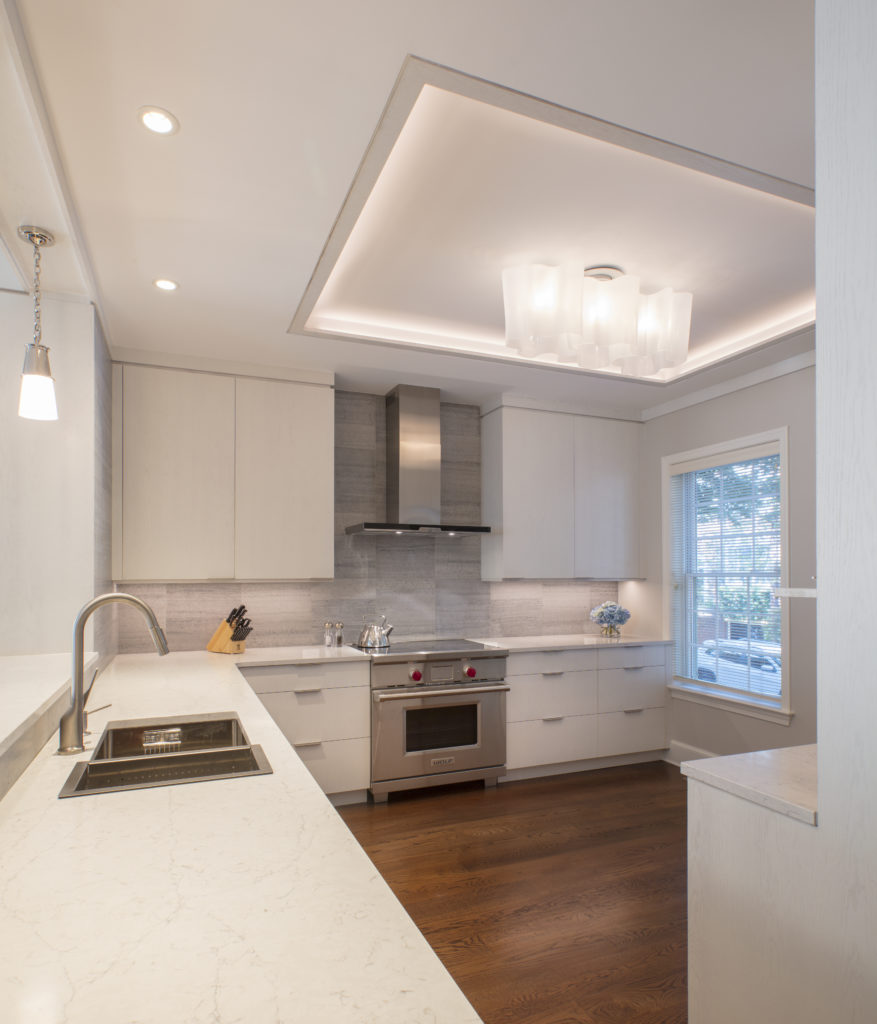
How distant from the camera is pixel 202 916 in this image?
2.94 ft

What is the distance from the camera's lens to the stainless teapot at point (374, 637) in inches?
155

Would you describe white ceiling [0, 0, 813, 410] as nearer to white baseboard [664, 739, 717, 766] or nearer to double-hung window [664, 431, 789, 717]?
double-hung window [664, 431, 789, 717]

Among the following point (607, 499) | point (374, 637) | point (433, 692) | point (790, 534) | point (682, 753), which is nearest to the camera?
point (790, 534)

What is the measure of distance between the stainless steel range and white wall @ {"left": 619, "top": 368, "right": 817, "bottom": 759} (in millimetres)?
1317

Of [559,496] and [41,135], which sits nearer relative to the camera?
[41,135]

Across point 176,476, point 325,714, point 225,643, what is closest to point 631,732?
point 325,714

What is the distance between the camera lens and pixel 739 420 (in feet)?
13.2

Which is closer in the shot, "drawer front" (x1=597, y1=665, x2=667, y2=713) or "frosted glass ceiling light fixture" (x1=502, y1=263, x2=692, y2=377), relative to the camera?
"frosted glass ceiling light fixture" (x1=502, y1=263, x2=692, y2=377)

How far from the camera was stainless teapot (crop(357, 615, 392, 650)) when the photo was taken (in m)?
3.94

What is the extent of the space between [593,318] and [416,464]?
1672 millimetres

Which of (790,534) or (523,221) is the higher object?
(523,221)

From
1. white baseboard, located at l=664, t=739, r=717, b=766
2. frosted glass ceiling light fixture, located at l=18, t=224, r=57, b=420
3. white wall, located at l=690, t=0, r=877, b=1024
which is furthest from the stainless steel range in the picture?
white wall, located at l=690, t=0, r=877, b=1024

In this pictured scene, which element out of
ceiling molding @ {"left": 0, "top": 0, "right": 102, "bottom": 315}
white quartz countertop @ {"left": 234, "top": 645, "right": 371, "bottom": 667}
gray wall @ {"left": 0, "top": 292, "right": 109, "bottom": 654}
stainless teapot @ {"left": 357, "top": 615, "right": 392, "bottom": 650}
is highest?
ceiling molding @ {"left": 0, "top": 0, "right": 102, "bottom": 315}

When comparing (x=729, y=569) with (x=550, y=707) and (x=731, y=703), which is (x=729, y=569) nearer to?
(x=731, y=703)
